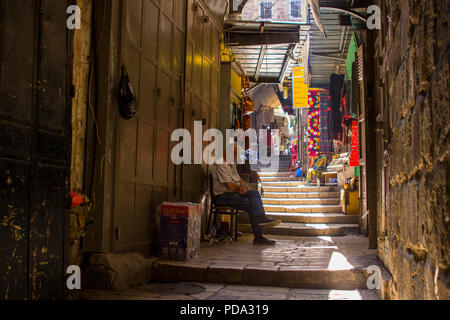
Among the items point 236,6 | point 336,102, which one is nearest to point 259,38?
point 236,6

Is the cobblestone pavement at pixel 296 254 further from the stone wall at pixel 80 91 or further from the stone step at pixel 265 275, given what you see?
the stone wall at pixel 80 91

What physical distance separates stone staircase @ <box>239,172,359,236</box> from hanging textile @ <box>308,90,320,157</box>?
3453 millimetres

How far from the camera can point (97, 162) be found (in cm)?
433

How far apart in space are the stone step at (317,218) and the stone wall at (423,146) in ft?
23.3

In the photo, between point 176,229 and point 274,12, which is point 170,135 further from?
point 274,12

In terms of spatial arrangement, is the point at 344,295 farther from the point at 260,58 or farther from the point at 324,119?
the point at 324,119

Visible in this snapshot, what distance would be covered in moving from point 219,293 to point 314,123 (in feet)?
42.3

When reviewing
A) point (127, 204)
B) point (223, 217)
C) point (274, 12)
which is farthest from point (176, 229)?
point (274, 12)

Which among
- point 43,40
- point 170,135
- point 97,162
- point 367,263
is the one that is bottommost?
point 367,263

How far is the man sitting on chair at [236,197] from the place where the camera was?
7.24m

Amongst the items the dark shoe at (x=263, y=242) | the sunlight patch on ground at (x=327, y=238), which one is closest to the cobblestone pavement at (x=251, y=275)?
the dark shoe at (x=263, y=242)

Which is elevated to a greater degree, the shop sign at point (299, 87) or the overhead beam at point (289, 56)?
the overhead beam at point (289, 56)

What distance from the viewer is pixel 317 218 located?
965 cm

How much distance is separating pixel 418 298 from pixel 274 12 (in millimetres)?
8597
